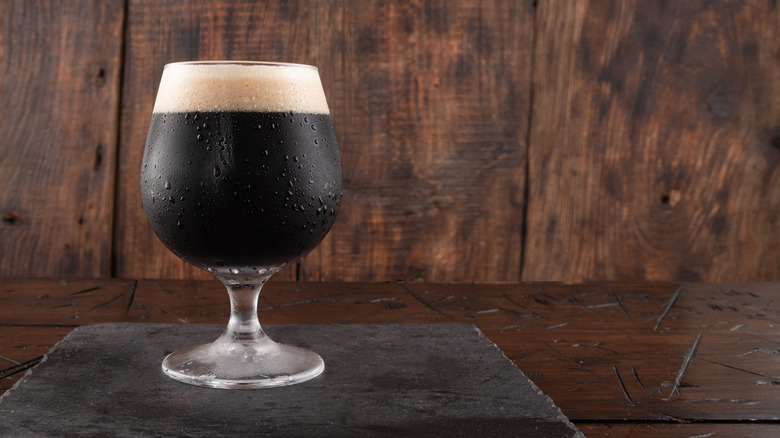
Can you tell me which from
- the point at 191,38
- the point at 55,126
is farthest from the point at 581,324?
the point at 55,126

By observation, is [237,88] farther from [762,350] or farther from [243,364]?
[762,350]

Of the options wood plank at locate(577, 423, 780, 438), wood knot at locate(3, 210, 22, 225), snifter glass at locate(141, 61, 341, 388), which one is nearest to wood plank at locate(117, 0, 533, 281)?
wood knot at locate(3, 210, 22, 225)

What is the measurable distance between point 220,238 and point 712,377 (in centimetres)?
52

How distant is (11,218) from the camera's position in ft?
5.63

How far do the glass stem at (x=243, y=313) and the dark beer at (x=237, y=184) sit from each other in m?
0.05

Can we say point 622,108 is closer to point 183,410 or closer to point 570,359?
point 570,359

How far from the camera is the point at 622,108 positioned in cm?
176

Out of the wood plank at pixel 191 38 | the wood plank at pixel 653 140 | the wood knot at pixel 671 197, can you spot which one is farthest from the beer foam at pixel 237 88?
the wood knot at pixel 671 197

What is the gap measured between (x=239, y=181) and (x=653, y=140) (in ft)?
4.02

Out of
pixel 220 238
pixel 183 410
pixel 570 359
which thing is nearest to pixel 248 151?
pixel 220 238

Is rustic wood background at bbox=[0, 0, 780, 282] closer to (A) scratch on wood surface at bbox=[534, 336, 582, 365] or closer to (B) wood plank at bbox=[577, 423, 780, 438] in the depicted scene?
(A) scratch on wood surface at bbox=[534, 336, 582, 365]

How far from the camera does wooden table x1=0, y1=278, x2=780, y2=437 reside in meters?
0.74

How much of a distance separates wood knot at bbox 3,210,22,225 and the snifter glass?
3.30ft

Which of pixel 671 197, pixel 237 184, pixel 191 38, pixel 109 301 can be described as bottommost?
pixel 109 301
